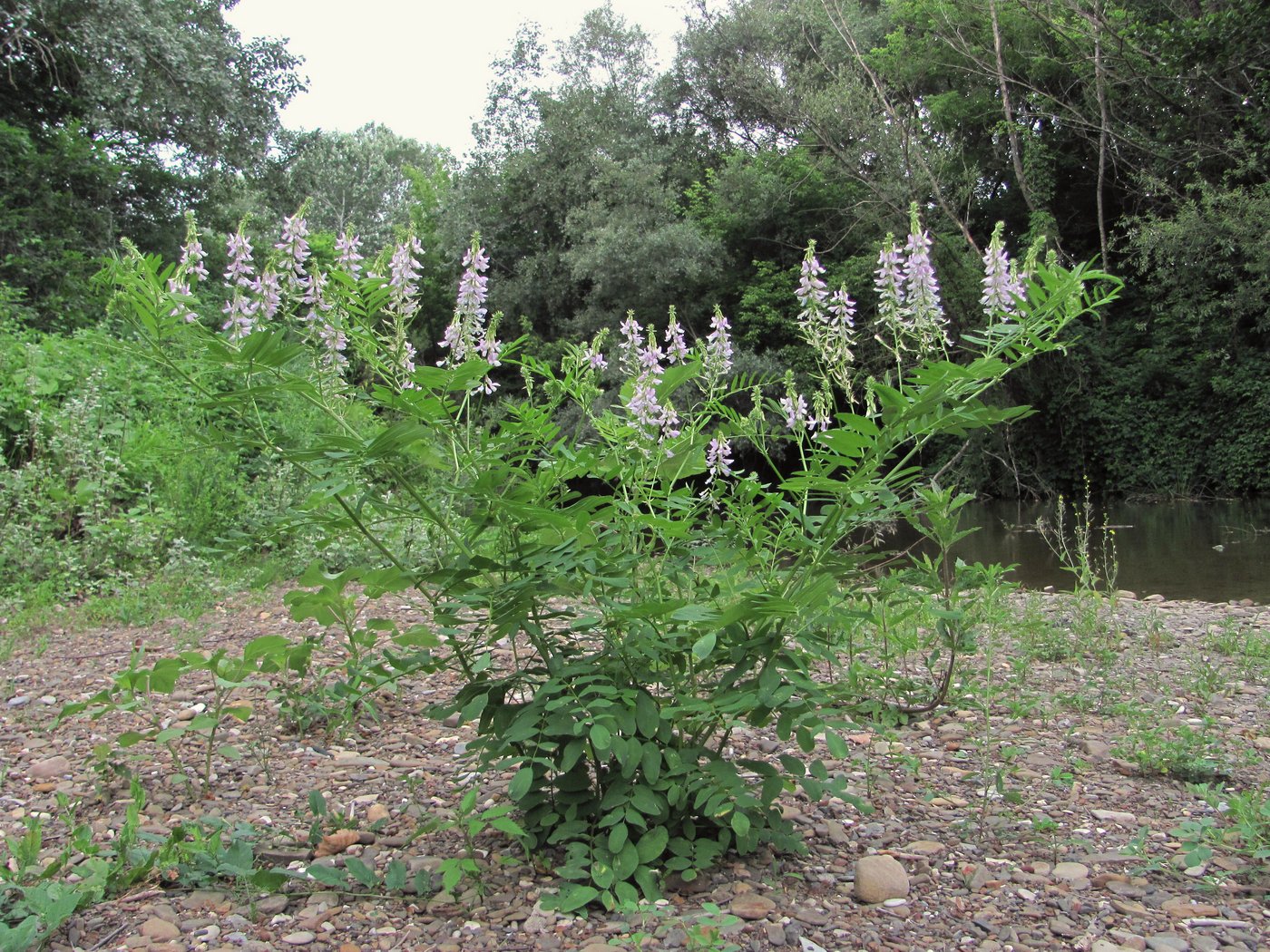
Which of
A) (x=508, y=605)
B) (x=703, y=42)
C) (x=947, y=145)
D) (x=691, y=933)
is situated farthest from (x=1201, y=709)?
(x=703, y=42)

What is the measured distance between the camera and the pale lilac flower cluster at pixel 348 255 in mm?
2129

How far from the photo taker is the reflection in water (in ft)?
28.5

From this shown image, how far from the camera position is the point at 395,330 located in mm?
2109

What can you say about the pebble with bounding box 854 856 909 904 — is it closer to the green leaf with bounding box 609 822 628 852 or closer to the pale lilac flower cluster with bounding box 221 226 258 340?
the green leaf with bounding box 609 822 628 852

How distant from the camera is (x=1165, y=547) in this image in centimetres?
1162

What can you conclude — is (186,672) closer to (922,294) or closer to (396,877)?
(396,877)

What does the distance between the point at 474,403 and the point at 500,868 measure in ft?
3.59

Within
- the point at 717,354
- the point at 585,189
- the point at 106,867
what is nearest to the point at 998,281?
the point at 717,354

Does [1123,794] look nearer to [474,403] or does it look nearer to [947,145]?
[474,403]

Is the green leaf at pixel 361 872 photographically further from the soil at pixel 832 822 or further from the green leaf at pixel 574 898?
the green leaf at pixel 574 898

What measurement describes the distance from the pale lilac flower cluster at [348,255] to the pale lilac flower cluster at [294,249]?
8 cm

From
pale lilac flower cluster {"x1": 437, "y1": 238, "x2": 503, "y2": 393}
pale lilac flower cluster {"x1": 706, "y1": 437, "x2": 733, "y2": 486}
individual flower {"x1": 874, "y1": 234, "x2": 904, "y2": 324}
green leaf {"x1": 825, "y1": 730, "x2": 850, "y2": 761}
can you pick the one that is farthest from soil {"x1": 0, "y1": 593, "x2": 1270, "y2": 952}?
individual flower {"x1": 874, "y1": 234, "x2": 904, "y2": 324}

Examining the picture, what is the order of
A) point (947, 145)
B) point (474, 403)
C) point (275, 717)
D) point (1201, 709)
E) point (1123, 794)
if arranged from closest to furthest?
1. point (474, 403)
2. point (1123, 794)
3. point (275, 717)
4. point (1201, 709)
5. point (947, 145)

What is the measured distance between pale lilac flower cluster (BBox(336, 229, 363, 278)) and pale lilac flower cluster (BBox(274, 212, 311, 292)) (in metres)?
0.08
